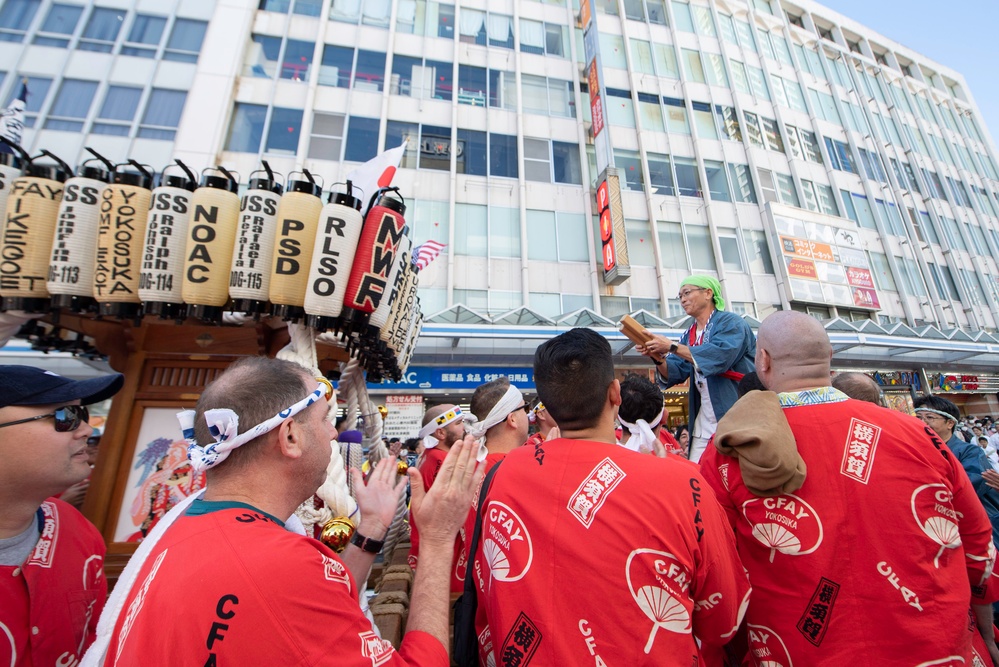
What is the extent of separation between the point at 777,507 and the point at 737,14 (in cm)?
2664

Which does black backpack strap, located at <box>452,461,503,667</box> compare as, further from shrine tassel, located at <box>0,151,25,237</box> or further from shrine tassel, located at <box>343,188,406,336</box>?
shrine tassel, located at <box>0,151,25,237</box>

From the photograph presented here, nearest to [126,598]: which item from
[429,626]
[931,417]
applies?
[429,626]

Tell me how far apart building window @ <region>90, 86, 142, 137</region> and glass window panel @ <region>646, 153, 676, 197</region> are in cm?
1753

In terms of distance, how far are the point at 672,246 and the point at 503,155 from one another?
700 centimetres

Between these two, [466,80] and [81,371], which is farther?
[466,80]

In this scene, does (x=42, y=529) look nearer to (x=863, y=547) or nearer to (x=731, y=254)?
(x=863, y=547)

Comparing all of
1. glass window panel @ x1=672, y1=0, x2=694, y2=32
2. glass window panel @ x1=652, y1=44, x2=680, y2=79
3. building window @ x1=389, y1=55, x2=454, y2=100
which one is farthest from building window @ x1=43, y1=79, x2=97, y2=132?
glass window panel @ x1=672, y1=0, x2=694, y2=32

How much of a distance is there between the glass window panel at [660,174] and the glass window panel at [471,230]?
6.74 metres

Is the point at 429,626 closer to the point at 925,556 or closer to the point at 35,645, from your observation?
the point at 35,645

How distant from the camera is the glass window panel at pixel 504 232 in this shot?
48.3 ft

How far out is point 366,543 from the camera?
5.37 feet

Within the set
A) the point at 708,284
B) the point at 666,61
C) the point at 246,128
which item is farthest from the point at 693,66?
the point at 708,284

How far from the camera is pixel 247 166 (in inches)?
543

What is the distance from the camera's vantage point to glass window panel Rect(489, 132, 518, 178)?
51.7 feet
